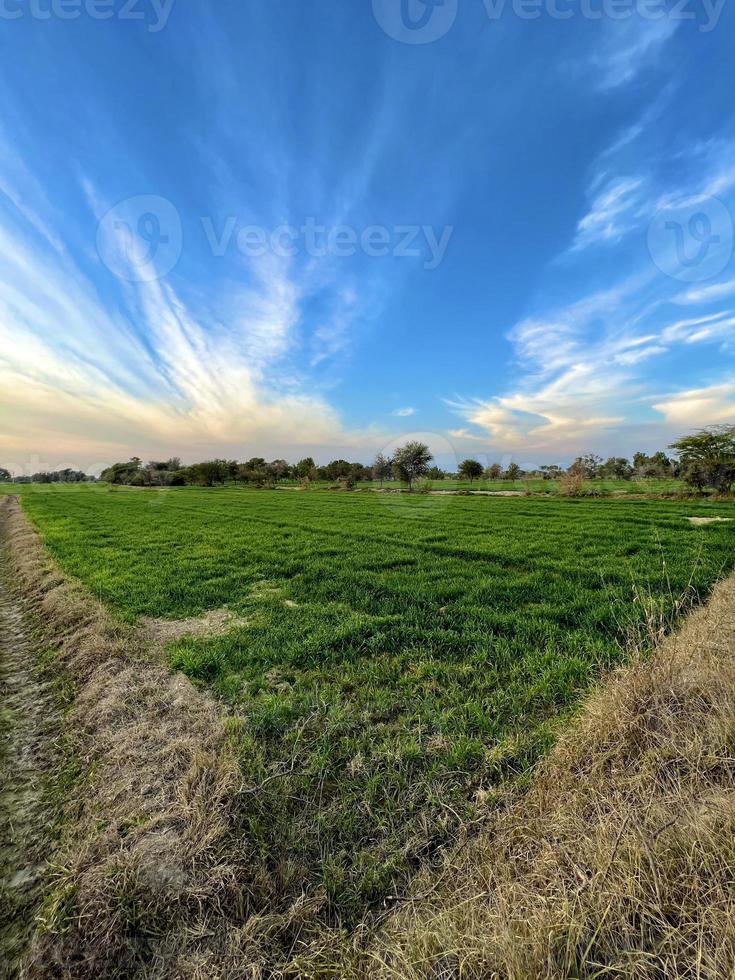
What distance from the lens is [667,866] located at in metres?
2.18

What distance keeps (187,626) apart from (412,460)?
53901 mm

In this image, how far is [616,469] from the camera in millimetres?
76875

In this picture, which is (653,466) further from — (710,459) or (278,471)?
(278,471)

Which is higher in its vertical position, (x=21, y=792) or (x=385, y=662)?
(x=385, y=662)

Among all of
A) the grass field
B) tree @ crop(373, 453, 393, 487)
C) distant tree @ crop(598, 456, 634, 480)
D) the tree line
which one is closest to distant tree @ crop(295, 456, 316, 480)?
the tree line

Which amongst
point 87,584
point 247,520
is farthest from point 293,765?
point 247,520

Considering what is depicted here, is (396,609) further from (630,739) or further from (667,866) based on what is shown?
(667,866)

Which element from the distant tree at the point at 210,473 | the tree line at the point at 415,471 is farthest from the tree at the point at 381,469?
the distant tree at the point at 210,473

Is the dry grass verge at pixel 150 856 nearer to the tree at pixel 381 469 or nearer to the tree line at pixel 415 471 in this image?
the tree line at pixel 415 471

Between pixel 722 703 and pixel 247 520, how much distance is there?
902 inches

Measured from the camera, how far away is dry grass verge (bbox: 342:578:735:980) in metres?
1.86

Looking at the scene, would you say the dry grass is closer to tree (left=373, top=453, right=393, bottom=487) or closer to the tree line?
the tree line

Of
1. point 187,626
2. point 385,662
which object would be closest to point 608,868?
point 385,662

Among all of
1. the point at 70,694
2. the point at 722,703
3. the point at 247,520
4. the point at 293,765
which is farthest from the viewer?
the point at 247,520
